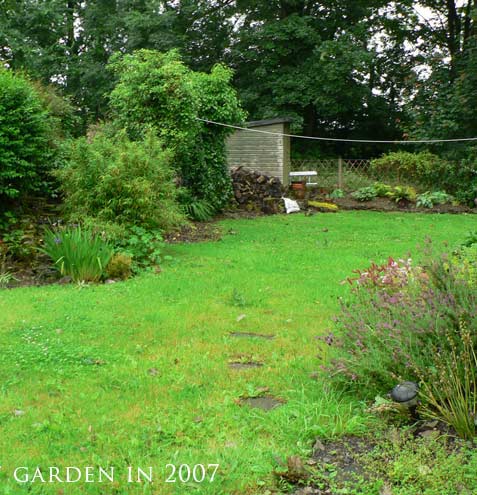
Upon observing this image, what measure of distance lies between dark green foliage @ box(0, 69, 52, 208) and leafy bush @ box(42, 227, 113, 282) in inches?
73.0

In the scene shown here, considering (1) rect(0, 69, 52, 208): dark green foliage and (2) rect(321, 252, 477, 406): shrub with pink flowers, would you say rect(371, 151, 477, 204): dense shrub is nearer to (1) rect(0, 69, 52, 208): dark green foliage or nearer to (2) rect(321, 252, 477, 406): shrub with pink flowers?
(1) rect(0, 69, 52, 208): dark green foliage

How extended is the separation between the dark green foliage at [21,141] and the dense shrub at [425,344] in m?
6.23

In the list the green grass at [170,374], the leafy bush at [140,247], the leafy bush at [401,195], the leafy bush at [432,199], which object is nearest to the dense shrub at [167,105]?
the leafy bush at [140,247]

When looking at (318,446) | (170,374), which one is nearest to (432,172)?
(170,374)

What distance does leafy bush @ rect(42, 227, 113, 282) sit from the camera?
7.11 metres

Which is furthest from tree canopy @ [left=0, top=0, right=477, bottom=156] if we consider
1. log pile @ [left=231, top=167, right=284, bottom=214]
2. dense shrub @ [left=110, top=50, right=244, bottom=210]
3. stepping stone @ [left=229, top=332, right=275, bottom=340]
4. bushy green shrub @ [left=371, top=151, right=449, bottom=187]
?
stepping stone @ [left=229, top=332, right=275, bottom=340]

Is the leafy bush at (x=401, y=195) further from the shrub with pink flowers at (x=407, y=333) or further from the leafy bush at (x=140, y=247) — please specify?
the shrub with pink flowers at (x=407, y=333)

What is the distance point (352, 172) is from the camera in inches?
784

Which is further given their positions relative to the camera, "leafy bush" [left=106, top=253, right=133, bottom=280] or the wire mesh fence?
the wire mesh fence

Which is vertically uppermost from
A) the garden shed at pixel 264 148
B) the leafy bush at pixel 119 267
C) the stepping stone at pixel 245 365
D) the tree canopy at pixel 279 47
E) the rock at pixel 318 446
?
the tree canopy at pixel 279 47

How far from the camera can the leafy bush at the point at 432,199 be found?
52.6 feet

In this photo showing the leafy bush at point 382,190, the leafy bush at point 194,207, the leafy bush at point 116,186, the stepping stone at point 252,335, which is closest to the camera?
the stepping stone at point 252,335

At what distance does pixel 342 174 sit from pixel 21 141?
42.6ft

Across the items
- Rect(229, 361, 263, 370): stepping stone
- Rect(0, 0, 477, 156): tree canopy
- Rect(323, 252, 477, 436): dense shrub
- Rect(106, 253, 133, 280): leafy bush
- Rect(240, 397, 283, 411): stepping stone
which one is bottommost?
Rect(229, 361, 263, 370): stepping stone
